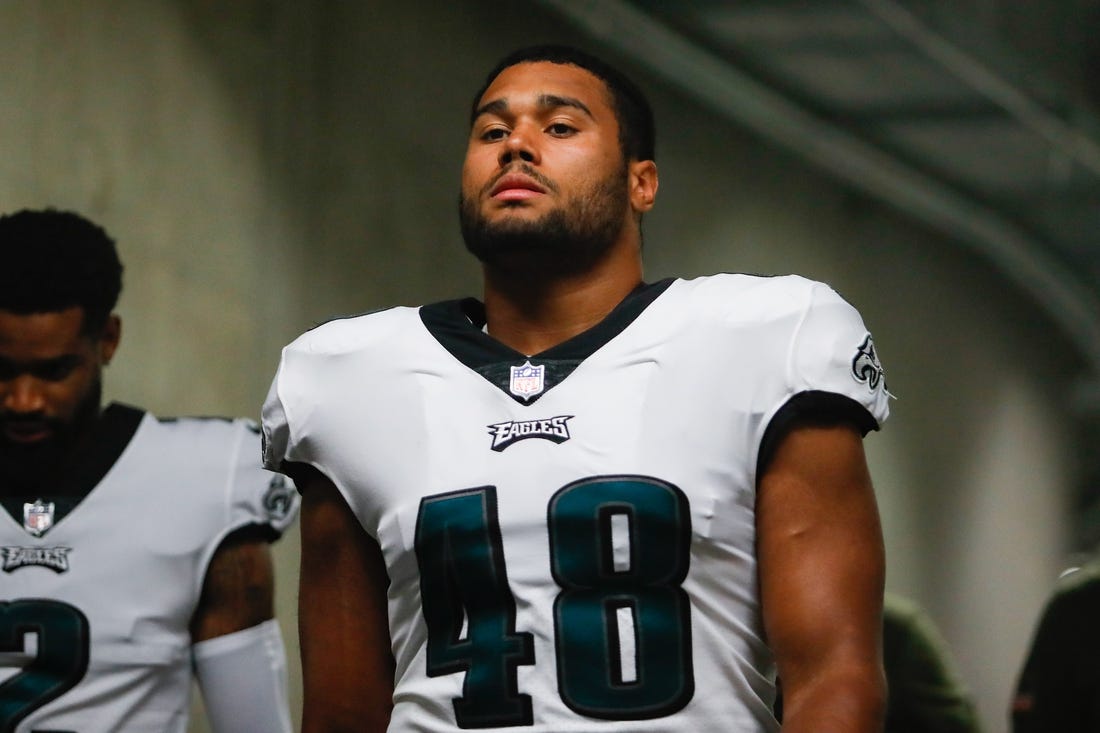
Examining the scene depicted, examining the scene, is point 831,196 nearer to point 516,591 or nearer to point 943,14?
point 943,14

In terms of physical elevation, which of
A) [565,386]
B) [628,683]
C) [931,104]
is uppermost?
[931,104]

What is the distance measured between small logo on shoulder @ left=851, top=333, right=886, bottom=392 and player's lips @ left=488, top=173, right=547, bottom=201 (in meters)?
0.36

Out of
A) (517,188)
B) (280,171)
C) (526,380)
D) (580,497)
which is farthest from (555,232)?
(280,171)

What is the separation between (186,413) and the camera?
10.3 ft

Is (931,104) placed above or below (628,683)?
above

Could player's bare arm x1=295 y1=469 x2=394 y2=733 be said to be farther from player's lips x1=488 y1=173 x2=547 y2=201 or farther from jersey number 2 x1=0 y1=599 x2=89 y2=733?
jersey number 2 x1=0 y1=599 x2=89 y2=733

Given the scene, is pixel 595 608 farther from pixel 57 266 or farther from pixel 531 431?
pixel 57 266

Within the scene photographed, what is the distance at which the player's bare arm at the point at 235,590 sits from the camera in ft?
7.50

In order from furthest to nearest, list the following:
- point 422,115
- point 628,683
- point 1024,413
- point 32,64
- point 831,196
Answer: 1. point 1024,413
2. point 831,196
3. point 422,115
4. point 32,64
5. point 628,683

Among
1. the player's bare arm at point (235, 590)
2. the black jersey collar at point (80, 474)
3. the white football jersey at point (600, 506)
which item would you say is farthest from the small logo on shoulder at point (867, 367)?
the black jersey collar at point (80, 474)

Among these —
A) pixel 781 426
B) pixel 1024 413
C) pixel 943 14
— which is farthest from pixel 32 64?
pixel 1024 413

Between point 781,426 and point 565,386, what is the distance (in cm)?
21

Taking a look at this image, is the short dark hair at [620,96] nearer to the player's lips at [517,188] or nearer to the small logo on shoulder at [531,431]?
the player's lips at [517,188]

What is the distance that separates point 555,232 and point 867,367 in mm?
347
